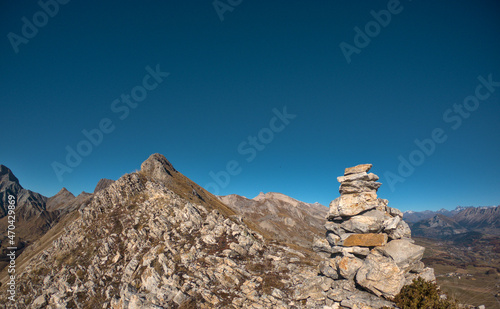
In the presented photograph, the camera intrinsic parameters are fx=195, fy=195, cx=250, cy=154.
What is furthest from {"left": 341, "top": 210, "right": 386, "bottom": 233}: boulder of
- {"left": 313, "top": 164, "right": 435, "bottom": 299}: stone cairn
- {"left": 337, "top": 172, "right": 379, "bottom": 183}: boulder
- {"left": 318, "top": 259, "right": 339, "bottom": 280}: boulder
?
{"left": 318, "top": 259, "right": 339, "bottom": 280}: boulder

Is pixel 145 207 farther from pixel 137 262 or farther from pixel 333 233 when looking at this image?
pixel 333 233

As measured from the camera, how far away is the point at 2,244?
177625 mm

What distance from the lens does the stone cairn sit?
19.9m

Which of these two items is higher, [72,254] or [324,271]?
[324,271]

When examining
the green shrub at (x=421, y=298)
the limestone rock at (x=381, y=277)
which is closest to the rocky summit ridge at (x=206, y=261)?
the limestone rock at (x=381, y=277)

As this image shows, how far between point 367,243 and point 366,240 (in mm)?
321

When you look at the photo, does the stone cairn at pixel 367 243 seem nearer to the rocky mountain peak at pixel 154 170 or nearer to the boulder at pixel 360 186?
the boulder at pixel 360 186

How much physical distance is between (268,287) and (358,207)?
1840cm

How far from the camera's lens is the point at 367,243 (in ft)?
73.9

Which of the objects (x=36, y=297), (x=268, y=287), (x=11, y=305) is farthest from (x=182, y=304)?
(x=11, y=305)

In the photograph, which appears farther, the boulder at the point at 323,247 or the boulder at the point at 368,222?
the boulder at the point at 323,247

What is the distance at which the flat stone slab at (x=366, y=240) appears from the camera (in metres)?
22.0

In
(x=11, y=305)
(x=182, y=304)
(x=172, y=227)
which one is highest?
(x=172, y=227)

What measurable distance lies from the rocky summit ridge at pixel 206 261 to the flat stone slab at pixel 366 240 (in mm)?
104
